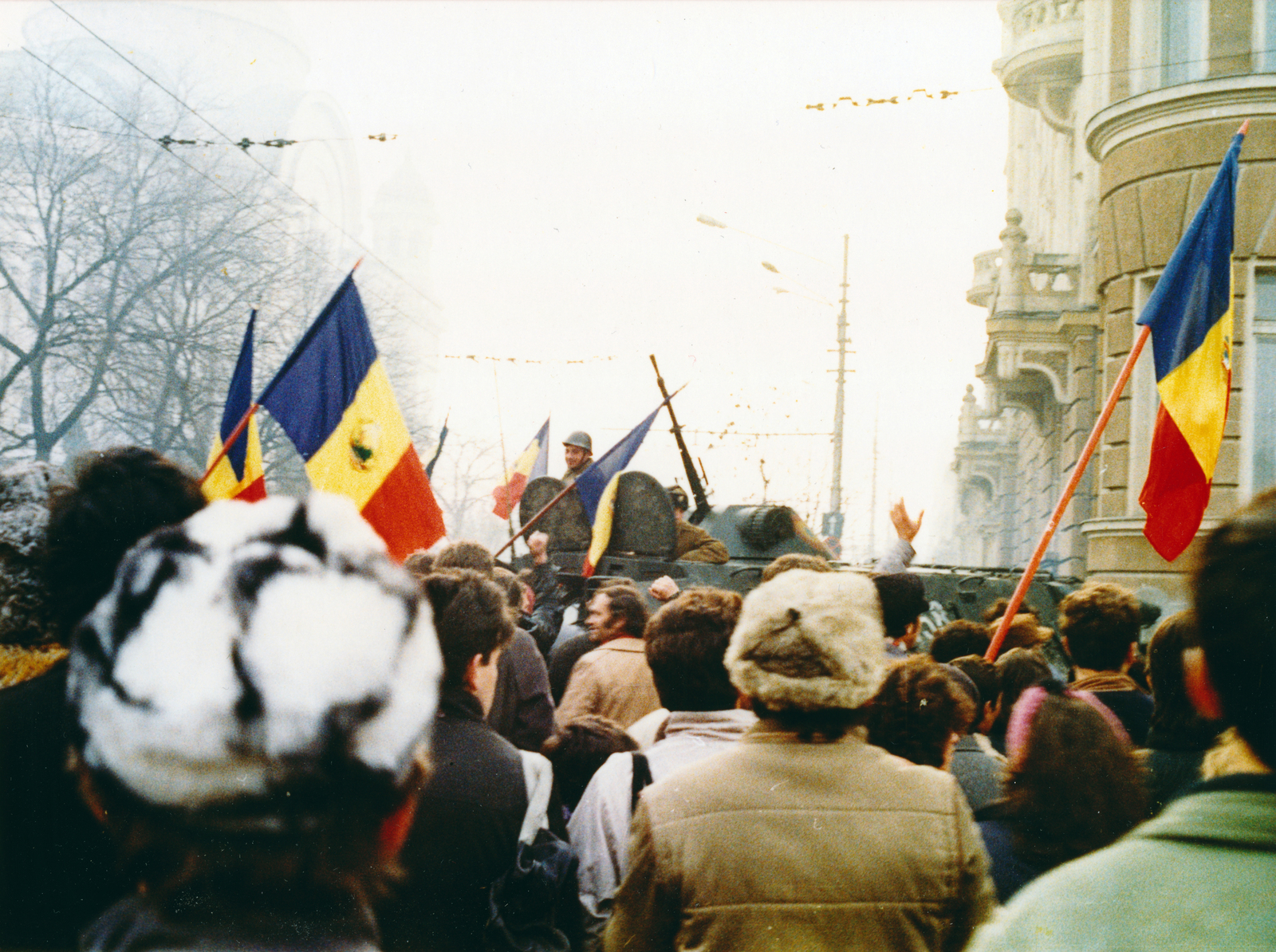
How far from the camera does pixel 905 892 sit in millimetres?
2332

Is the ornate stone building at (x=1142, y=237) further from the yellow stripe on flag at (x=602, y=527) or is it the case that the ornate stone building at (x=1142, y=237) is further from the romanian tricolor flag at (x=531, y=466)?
the romanian tricolor flag at (x=531, y=466)

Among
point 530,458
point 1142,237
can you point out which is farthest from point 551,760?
point 530,458

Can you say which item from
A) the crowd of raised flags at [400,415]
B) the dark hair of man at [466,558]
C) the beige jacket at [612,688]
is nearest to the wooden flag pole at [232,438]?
the crowd of raised flags at [400,415]

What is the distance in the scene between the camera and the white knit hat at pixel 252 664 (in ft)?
4.37

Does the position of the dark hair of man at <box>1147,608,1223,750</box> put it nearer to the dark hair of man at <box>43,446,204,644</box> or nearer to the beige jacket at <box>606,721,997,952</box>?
the beige jacket at <box>606,721,997,952</box>

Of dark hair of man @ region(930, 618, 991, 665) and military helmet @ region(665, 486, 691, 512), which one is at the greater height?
military helmet @ region(665, 486, 691, 512)

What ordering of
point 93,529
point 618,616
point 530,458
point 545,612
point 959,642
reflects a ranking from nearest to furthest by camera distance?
point 93,529 < point 618,616 < point 959,642 < point 545,612 < point 530,458

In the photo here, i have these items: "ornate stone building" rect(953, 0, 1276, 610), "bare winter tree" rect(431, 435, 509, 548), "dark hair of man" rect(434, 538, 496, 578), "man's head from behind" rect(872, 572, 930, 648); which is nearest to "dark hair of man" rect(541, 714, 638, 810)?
"dark hair of man" rect(434, 538, 496, 578)

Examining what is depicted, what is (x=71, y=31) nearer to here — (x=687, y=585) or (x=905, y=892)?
(x=687, y=585)

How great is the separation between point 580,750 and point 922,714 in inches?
38.4

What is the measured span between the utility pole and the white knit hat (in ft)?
73.8

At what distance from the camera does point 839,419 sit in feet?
79.6

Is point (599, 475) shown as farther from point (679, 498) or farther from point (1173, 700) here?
point (1173, 700)

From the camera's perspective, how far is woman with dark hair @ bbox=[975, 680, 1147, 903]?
2717 mm
